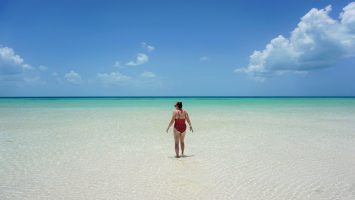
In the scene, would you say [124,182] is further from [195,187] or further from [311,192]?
[311,192]

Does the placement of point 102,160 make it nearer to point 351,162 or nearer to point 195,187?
point 195,187

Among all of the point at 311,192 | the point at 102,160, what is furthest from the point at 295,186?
the point at 102,160

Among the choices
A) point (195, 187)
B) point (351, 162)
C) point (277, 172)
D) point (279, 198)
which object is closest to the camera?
point (279, 198)

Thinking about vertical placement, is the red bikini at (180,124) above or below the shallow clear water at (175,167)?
above

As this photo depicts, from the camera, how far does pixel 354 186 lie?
5809mm

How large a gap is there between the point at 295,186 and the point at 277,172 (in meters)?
1.04

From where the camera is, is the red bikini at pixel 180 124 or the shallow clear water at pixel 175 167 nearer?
the shallow clear water at pixel 175 167

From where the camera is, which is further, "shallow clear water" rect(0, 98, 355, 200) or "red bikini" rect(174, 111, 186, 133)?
"red bikini" rect(174, 111, 186, 133)

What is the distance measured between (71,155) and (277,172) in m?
5.70

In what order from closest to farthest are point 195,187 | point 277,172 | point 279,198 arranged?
1. point 279,198
2. point 195,187
3. point 277,172

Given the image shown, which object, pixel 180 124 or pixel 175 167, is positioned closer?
pixel 175 167

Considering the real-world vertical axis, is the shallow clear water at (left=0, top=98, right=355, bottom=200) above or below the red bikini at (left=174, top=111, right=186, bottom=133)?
below

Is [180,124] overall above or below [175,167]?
above

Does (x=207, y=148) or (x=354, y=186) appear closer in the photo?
(x=354, y=186)
